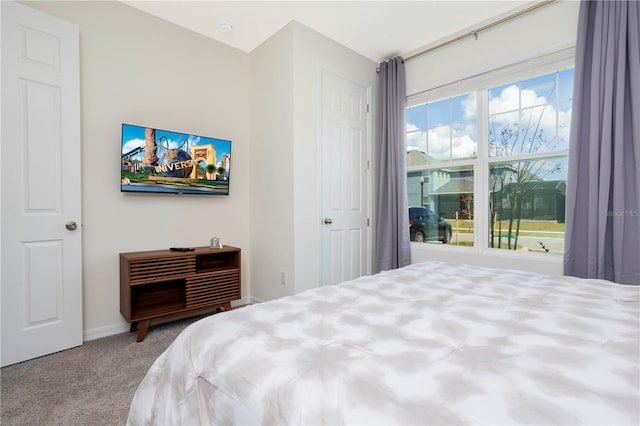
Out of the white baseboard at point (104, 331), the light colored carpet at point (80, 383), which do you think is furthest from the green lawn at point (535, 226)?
the white baseboard at point (104, 331)

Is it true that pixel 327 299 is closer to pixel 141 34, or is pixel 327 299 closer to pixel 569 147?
pixel 569 147

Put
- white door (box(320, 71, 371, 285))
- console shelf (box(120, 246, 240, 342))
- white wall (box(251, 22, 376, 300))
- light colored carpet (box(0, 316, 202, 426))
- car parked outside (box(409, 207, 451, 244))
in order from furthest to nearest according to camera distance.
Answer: car parked outside (box(409, 207, 451, 244)) < white door (box(320, 71, 371, 285)) < white wall (box(251, 22, 376, 300)) < console shelf (box(120, 246, 240, 342)) < light colored carpet (box(0, 316, 202, 426))

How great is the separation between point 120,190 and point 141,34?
1.37 metres

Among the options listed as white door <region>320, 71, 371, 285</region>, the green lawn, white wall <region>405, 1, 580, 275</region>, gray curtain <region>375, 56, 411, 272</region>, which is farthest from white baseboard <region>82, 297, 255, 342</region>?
the green lawn

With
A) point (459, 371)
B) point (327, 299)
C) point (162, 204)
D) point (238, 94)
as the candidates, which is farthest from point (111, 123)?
point (459, 371)

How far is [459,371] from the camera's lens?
66cm

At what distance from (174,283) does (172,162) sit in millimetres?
→ 1080

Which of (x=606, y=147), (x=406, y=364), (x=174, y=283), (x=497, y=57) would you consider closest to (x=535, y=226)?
(x=606, y=147)

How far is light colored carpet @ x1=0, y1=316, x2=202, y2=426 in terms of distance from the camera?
149cm

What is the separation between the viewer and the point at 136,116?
8.59 ft

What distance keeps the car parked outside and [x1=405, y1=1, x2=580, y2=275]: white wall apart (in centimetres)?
14

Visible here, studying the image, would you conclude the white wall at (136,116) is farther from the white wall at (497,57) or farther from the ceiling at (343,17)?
the white wall at (497,57)

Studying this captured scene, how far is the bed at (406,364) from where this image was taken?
0.55 meters

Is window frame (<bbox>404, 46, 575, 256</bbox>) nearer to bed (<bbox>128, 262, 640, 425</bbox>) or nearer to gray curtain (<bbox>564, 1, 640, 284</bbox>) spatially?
gray curtain (<bbox>564, 1, 640, 284</bbox>)
